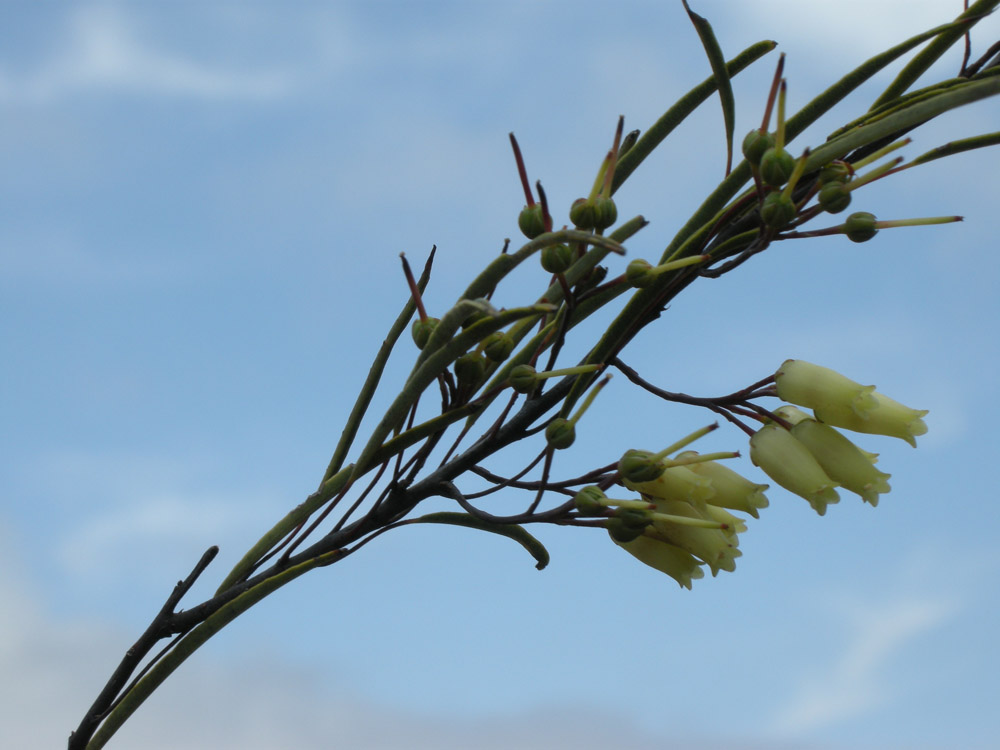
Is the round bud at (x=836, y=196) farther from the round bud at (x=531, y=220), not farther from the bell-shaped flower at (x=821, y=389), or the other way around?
the round bud at (x=531, y=220)

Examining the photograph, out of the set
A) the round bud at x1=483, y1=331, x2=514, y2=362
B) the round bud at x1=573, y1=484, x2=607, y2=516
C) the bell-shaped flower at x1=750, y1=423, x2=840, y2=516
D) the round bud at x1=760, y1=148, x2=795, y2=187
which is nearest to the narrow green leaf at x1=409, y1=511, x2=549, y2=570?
the round bud at x1=573, y1=484, x2=607, y2=516

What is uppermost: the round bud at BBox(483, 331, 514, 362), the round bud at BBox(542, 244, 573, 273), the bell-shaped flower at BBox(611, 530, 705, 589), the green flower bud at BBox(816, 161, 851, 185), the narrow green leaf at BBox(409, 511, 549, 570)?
the green flower bud at BBox(816, 161, 851, 185)

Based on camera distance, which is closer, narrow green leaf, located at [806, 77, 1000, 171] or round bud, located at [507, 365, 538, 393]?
narrow green leaf, located at [806, 77, 1000, 171]

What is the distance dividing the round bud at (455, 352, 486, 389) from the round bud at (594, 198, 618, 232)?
22cm

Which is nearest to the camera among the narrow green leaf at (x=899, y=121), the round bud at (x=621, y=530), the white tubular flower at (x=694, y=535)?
the narrow green leaf at (x=899, y=121)

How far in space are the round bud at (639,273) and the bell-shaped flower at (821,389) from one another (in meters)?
0.27

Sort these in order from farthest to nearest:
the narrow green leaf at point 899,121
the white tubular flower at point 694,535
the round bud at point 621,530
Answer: the white tubular flower at point 694,535, the round bud at point 621,530, the narrow green leaf at point 899,121

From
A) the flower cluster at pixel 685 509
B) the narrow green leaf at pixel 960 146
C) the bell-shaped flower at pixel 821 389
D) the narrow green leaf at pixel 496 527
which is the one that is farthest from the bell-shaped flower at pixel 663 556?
the narrow green leaf at pixel 960 146

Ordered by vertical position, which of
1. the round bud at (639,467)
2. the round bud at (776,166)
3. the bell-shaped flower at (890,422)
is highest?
the round bud at (776,166)

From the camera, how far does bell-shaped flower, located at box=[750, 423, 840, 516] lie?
122 centimetres

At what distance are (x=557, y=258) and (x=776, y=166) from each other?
0.27m

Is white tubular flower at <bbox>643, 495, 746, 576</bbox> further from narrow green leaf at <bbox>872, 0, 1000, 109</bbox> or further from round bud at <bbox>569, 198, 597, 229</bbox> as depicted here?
narrow green leaf at <bbox>872, 0, 1000, 109</bbox>

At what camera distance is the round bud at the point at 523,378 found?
1.12 m

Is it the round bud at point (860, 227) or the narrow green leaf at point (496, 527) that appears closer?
the round bud at point (860, 227)
